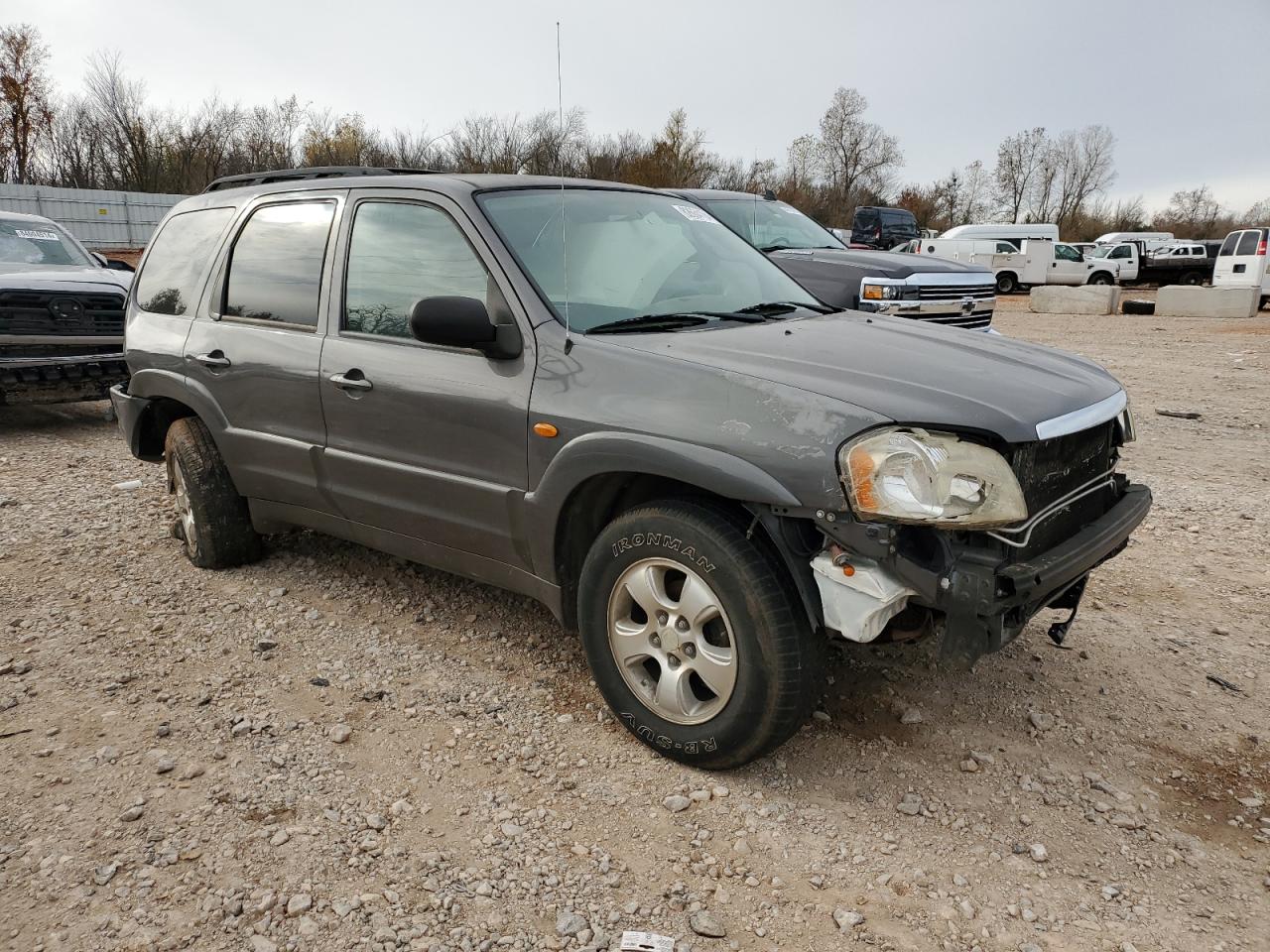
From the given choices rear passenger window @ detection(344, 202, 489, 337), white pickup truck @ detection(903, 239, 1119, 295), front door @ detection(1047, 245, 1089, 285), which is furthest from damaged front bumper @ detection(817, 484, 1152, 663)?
front door @ detection(1047, 245, 1089, 285)

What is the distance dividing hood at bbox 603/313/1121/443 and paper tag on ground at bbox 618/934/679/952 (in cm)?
147

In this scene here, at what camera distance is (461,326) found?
9.85 ft

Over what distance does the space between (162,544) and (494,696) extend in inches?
104

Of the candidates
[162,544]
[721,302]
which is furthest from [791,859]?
[162,544]

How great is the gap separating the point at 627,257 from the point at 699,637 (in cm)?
153

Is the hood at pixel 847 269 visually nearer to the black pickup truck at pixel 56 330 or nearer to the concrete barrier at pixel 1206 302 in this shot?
the black pickup truck at pixel 56 330

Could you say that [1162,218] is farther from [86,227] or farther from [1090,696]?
[1090,696]

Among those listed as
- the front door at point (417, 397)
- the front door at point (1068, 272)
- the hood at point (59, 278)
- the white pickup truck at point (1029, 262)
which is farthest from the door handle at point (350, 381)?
the front door at point (1068, 272)

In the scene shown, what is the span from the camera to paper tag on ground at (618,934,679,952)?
2254 mm

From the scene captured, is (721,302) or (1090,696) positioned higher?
(721,302)

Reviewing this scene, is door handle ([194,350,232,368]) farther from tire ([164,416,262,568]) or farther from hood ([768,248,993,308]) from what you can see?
hood ([768,248,993,308])

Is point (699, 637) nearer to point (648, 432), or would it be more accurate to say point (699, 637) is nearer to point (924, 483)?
point (648, 432)

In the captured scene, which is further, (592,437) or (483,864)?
(592,437)

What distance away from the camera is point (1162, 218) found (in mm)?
78312
